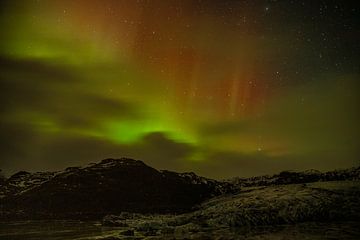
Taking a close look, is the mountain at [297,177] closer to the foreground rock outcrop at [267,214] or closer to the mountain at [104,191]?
the mountain at [104,191]

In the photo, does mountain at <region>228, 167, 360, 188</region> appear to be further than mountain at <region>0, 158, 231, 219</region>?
No

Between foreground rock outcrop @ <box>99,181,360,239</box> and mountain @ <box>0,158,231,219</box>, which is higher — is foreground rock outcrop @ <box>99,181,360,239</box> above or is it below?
below

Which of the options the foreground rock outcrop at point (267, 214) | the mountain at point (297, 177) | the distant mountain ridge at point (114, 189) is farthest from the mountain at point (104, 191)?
the foreground rock outcrop at point (267, 214)

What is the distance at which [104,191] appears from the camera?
1134 cm

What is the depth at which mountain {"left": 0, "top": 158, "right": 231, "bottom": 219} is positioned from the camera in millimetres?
11109

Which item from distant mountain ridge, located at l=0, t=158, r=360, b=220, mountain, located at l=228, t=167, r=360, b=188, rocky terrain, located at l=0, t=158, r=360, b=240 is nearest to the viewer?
rocky terrain, located at l=0, t=158, r=360, b=240

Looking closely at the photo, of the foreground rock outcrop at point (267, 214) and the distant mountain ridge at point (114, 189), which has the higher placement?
the distant mountain ridge at point (114, 189)

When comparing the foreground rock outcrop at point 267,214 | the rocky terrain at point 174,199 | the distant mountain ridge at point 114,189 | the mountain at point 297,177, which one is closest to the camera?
the foreground rock outcrop at point 267,214

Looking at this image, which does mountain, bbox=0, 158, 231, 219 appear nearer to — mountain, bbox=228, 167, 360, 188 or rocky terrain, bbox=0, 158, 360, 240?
rocky terrain, bbox=0, 158, 360, 240

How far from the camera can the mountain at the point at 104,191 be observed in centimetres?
1111

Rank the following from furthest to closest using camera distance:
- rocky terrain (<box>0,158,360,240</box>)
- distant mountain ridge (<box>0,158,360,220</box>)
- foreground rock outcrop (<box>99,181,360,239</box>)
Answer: distant mountain ridge (<box>0,158,360,220</box>), rocky terrain (<box>0,158,360,240</box>), foreground rock outcrop (<box>99,181,360,239</box>)

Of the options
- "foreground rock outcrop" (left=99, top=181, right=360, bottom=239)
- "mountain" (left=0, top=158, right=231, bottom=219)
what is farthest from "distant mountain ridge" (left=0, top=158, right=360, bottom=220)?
"foreground rock outcrop" (left=99, top=181, right=360, bottom=239)

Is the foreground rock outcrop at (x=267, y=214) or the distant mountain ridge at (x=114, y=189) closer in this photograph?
the foreground rock outcrop at (x=267, y=214)

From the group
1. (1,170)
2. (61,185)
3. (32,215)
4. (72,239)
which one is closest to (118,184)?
(61,185)
